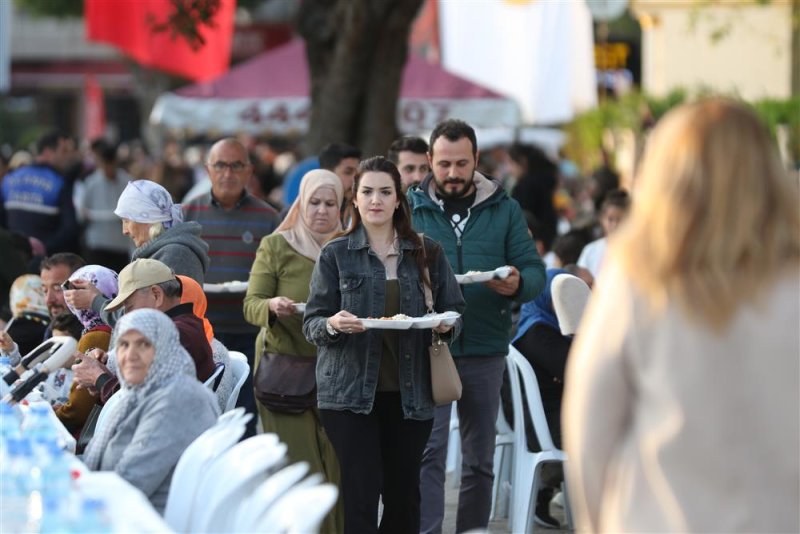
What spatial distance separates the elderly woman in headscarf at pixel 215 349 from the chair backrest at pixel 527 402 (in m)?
1.51

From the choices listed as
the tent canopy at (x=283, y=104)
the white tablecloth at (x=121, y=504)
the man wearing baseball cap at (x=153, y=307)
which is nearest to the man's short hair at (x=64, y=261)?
the man wearing baseball cap at (x=153, y=307)

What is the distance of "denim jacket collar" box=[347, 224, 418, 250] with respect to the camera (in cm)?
638

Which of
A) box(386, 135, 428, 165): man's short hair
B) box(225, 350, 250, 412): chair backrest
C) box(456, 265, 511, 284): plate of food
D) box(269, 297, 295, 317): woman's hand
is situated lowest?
box(225, 350, 250, 412): chair backrest

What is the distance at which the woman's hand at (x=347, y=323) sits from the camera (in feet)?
19.8

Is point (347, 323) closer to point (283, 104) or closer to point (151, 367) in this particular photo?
point (151, 367)

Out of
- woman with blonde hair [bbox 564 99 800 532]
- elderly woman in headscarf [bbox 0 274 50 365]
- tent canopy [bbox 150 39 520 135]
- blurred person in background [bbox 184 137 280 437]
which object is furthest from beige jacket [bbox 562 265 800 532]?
tent canopy [bbox 150 39 520 135]

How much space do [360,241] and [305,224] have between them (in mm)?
1389

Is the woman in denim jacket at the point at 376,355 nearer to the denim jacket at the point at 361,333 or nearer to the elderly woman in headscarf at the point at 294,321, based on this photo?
the denim jacket at the point at 361,333

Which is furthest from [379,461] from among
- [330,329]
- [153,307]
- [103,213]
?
[103,213]

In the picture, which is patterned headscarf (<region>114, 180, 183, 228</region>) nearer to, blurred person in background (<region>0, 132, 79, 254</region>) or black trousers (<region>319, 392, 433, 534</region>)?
black trousers (<region>319, 392, 433, 534</region>)

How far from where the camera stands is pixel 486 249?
285 inches

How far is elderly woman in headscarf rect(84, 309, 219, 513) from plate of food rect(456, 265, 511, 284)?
1896 mm

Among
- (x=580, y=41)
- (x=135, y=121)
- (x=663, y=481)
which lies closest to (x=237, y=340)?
(x=663, y=481)

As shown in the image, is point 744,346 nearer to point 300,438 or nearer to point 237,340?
point 300,438
